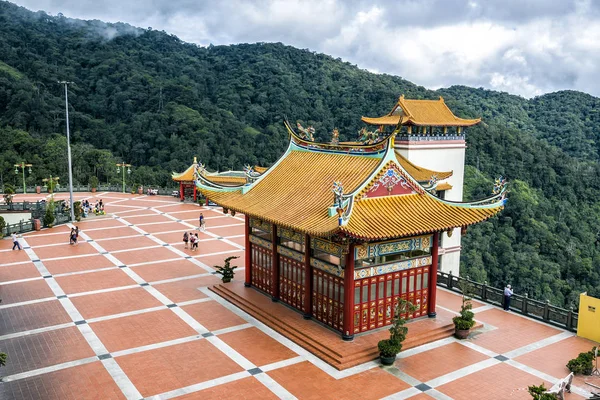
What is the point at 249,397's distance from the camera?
13555 millimetres

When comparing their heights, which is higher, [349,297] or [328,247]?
[328,247]

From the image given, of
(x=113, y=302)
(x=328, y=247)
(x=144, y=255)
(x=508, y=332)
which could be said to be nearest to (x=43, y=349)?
(x=113, y=302)

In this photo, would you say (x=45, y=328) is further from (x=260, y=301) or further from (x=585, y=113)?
(x=585, y=113)

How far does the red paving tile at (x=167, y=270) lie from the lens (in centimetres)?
2403

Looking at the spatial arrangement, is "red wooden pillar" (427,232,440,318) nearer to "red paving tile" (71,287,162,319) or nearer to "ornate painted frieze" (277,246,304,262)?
"ornate painted frieze" (277,246,304,262)

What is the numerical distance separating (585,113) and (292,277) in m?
103

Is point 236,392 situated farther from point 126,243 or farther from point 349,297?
point 126,243

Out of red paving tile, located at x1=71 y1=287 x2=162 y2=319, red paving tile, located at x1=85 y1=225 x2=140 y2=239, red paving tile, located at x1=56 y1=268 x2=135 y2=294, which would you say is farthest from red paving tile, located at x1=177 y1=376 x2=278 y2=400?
red paving tile, located at x1=85 y1=225 x2=140 y2=239

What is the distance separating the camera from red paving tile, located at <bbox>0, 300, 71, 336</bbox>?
17.8 m

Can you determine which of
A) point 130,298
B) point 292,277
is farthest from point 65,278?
point 292,277

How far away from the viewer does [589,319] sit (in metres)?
17.2

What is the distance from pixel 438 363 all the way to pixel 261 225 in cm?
846

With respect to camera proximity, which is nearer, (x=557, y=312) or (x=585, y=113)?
(x=557, y=312)

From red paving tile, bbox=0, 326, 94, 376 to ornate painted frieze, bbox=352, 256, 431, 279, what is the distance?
8.75 meters
